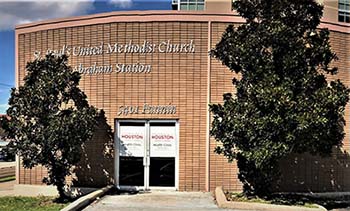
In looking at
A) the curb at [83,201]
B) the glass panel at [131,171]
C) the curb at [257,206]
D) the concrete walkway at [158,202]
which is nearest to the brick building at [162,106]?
the glass panel at [131,171]

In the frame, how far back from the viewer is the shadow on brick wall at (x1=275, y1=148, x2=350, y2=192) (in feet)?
46.9

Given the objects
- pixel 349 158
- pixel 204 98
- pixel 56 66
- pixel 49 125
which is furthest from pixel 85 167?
pixel 349 158

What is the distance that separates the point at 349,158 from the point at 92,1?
9.31m

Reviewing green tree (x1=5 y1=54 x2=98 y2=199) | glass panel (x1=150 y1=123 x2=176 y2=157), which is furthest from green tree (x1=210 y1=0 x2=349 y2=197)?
green tree (x1=5 y1=54 x2=98 y2=199)

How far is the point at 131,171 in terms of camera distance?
47.3 feet

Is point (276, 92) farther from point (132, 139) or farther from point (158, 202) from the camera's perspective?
point (132, 139)

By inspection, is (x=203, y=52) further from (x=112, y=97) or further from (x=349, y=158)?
(x=349, y=158)

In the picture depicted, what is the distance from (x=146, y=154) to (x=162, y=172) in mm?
739

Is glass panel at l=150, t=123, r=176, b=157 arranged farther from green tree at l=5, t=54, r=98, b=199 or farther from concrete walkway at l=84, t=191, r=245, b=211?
green tree at l=5, t=54, r=98, b=199

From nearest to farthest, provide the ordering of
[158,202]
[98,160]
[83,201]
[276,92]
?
[276,92], [83,201], [158,202], [98,160]

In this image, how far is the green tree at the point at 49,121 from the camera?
1280 cm

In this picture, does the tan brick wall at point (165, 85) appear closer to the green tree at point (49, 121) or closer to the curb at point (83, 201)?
the green tree at point (49, 121)

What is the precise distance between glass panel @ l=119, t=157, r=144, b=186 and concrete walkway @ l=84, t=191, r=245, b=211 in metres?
0.77

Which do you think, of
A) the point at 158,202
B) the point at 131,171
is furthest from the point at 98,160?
the point at 158,202
